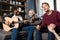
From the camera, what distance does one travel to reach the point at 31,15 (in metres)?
3.93

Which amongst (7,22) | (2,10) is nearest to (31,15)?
(7,22)

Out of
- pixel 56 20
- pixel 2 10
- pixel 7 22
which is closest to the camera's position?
pixel 56 20

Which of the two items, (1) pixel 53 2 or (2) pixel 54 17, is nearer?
(2) pixel 54 17

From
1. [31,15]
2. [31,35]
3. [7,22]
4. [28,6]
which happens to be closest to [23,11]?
[28,6]

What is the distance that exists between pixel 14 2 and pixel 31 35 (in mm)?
3269

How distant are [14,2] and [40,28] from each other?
345 centimetres

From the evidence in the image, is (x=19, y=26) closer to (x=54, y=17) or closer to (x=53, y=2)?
(x=54, y=17)

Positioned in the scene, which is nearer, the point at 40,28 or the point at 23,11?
the point at 40,28

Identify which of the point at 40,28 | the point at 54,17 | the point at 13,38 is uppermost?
the point at 54,17

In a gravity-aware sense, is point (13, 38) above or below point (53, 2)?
below

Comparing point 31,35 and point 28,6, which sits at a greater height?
point 28,6

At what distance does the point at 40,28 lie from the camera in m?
2.77

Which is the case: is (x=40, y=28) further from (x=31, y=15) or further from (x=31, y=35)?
(x=31, y=15)

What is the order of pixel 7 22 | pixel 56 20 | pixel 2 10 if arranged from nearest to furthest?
1. pixel 56 20
2. pixel 7 22
3. pixel 2 10
